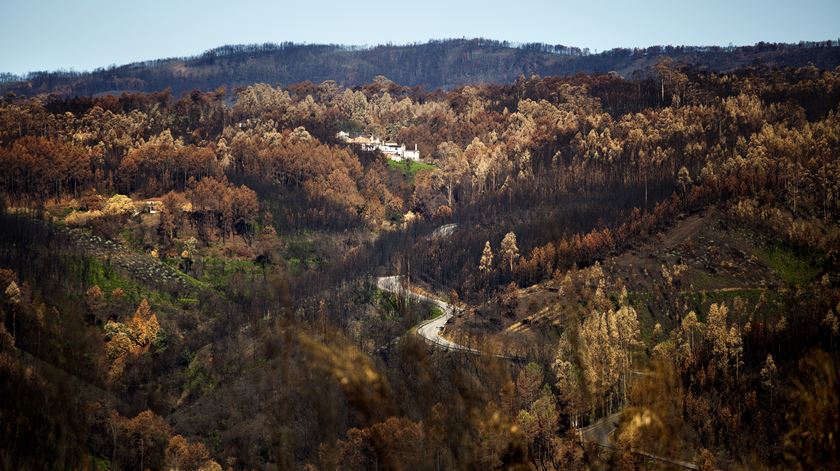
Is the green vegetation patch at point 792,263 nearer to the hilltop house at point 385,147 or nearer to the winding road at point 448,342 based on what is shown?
the winding road at point 448,342

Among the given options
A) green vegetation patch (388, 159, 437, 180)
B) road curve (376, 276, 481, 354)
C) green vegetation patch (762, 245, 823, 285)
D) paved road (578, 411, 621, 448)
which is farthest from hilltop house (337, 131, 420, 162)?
paved road (578, 411, 621, 448)

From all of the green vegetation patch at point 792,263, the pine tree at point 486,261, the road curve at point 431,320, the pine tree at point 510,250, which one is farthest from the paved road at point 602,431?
the pine tree at point 486,261

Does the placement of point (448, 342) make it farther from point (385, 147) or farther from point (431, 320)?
point (385, 147)

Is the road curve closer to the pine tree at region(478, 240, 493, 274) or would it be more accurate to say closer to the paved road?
the pine tree at region(478, 240, 493, 274)

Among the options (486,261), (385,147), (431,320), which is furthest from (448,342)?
(385,147)

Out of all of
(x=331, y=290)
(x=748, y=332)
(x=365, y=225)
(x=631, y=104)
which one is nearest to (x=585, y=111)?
(x=631, y=104)

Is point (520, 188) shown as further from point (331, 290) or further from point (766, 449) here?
point (766, 449)
